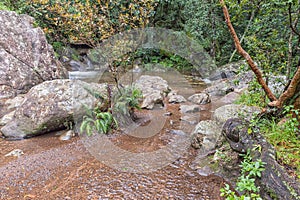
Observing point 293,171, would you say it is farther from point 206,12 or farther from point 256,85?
point 206,12

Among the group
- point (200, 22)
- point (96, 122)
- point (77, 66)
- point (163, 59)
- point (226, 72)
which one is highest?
point (200, 22)

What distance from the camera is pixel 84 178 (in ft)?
8.79

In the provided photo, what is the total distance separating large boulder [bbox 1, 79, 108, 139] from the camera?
3951mm

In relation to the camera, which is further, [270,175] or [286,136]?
[286,136]

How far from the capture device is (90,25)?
14.8 ft

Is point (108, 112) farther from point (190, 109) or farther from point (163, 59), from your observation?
point (163, 59)

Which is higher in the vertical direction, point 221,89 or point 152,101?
point 221,89

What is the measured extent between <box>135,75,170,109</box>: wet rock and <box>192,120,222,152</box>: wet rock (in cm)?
227

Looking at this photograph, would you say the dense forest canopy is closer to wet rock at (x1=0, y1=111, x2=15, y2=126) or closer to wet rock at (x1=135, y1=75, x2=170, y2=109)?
wet rock at (x1=135, y1=75, x2=170, y2=109)

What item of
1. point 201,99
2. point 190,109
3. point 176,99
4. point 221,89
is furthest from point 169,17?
point 190,109

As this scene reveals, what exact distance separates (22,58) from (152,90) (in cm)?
379

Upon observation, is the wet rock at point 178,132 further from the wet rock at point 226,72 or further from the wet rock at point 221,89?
the wet rock at point 226,72

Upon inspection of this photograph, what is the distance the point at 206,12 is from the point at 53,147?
881 centimetres

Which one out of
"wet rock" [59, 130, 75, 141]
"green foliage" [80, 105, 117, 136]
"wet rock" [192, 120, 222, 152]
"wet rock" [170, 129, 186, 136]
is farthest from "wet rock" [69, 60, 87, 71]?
"wet rock" [192, 120, 222, 152]
